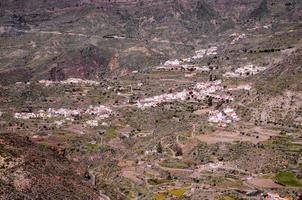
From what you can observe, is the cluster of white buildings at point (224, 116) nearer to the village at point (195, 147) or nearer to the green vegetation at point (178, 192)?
the village at point (195, 147)

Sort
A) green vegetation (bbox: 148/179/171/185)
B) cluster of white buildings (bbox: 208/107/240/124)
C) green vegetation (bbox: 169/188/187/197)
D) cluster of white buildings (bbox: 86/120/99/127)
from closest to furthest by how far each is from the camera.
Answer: green vegetation (bbox: 169/188/187/197) → green vegetation (bbox: 148/179/171/185) → cluster of white buildings (bbox: 208/107/240/124) → cluster of white buildings (bbox: 86/120/99/127)

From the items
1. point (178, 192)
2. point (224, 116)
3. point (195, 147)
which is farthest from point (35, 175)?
point (224, 116)

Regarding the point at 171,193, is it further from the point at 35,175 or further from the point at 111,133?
the point at 111,133

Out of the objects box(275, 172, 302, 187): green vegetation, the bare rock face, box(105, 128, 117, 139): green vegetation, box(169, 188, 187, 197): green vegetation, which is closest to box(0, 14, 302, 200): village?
box(169, 188, 187, 197): green vegetation

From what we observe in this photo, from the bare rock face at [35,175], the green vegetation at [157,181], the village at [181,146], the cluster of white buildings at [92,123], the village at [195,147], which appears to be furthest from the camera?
the cluster of white buildings at [92,123]

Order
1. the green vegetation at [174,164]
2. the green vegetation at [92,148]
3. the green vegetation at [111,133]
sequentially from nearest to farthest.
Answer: the green vegetation at [174,164] → the green vegetation at [92,148] → the green vegetation at [111,133]

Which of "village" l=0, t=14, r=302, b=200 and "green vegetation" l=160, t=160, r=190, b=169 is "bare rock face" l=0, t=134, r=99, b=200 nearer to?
"village" l=0, t=14, r=302, b=200

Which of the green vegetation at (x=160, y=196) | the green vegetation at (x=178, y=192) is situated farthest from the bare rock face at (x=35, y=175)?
the green vegetation at (x=178, y=192)

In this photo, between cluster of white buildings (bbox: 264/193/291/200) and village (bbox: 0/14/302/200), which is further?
village (bbox: 0/14/302/200)
